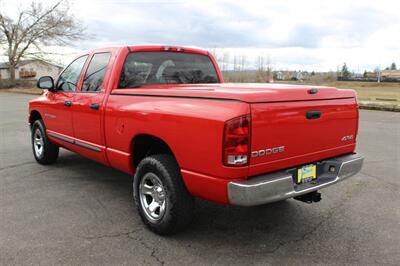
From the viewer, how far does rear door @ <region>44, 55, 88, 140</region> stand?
5.10 metres

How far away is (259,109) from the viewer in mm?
2939

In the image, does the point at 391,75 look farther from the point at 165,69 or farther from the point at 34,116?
the point at 165,69

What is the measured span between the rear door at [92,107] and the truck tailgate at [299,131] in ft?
6.77

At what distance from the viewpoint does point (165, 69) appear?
477 cm

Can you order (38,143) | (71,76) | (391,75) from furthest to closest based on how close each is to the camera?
(391,75)
(38,143)
(71,76)

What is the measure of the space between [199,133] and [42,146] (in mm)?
4001

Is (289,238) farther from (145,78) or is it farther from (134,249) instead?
(145,78)

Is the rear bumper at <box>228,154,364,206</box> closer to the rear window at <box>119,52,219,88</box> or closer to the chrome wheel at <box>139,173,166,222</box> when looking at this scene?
the chrome wheel at <box>139,173,166,222</box>

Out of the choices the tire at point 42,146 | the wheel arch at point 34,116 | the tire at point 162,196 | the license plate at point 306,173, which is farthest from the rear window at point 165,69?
the wheel arch at point 34,116

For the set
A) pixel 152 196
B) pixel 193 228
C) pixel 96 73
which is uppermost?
pixel 96 73

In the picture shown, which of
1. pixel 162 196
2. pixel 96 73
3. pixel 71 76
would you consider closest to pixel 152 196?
pixel 162 196

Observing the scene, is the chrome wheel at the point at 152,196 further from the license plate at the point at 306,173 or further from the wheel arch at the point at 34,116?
the wheel arch at the point at 34,116

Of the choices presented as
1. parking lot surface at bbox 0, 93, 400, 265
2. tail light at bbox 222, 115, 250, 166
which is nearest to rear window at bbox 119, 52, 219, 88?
parking lot surface at bbox 0, 93, 400, 265

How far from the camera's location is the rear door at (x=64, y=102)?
5098 mm
